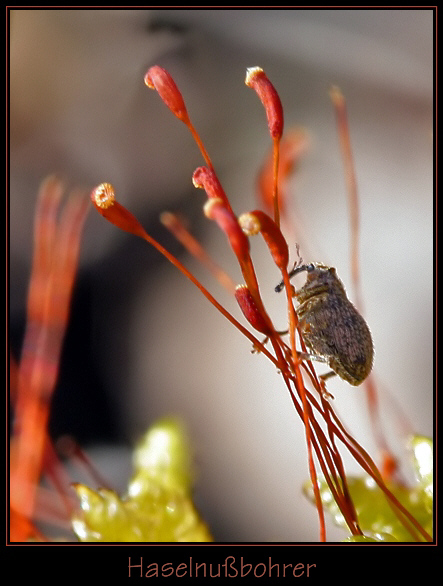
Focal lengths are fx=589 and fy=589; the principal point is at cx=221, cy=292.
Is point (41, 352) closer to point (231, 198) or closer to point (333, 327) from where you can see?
point (333, 327)

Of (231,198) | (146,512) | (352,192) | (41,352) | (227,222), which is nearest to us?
(227,222)

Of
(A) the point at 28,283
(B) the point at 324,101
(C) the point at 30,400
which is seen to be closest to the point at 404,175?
(B) the point at 324,101

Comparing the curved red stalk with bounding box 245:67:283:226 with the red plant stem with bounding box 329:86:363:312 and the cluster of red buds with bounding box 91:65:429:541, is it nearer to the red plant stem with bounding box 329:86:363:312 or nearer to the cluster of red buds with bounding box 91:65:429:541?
the cluster of red buds with bounding box 91:65:429:541

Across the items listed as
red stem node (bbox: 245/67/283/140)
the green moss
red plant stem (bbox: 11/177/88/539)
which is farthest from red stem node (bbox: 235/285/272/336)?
red plant stem (bbox: 11/177/88/539)

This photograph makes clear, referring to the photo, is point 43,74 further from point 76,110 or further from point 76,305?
point 76,305

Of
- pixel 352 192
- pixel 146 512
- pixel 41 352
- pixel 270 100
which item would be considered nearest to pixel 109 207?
pixel 270 100

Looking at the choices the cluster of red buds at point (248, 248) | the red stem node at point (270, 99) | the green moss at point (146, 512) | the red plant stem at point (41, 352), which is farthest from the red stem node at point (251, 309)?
the red plant stem at point (41, 352)
